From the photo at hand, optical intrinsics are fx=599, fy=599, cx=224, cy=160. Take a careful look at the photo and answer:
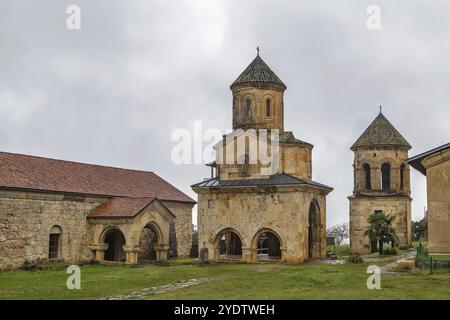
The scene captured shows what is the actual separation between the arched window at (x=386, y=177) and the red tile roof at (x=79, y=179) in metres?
13.3

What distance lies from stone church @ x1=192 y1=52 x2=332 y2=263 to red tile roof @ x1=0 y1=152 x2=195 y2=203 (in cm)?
655

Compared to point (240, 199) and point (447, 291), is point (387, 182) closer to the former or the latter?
point (240, 199)

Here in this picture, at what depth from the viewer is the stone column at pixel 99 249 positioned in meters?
32.0

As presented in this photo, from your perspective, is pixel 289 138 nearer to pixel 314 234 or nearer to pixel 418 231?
pixel 314 234

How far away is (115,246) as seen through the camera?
35.0 metres

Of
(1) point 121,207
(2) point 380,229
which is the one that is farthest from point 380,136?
(1) point 121,207

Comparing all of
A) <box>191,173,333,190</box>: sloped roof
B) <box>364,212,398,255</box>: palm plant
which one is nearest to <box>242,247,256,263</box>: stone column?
<box>191,173,333,190</box>: sloped roof

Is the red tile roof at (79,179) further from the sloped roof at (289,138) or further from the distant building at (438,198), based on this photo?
the distant building at (438,198)

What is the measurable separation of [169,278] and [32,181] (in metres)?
10.3

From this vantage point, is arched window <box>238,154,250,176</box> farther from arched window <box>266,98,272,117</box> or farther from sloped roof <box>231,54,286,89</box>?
sloped roof <box>231,54,286,89</box>

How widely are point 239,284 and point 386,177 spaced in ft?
75.5

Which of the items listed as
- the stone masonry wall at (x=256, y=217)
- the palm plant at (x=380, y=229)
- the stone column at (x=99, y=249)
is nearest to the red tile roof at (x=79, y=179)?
the stone column at (x=99, y=249)
